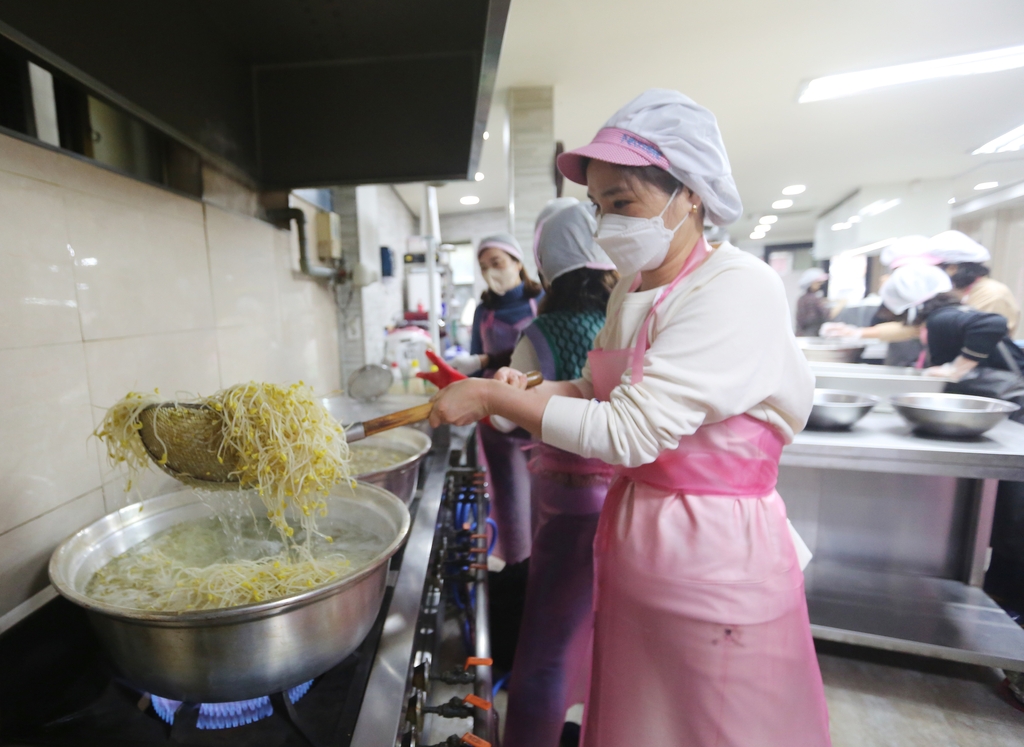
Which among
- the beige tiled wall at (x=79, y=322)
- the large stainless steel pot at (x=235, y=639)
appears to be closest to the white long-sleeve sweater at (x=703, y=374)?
the large stainless steel pot at (x=235, y=639)

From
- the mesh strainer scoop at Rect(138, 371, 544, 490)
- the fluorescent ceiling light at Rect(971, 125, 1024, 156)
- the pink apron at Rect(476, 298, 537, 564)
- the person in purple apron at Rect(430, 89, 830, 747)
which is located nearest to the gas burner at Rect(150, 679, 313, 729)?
the mesh strainer scoop at Rect(138, 371, 544, 490)

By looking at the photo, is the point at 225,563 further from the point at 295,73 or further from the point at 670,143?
the point at 295,73

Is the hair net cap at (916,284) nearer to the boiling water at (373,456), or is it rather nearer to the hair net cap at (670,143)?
the hair net cap at (670,143)

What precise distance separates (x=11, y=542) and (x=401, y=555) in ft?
2.54

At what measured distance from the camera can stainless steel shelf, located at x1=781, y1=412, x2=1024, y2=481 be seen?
5.70 ft

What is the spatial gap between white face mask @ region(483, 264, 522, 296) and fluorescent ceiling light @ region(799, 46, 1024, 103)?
3.15 metres

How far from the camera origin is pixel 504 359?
2.68 metres

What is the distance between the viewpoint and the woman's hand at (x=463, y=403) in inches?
40.7

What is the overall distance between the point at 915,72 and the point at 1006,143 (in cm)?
264

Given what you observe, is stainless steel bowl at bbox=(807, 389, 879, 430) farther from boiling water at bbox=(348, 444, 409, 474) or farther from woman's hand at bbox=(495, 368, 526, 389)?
boiling water at bbox=(348, 444, 409, 474)

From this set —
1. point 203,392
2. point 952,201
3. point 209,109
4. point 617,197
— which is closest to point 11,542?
point 203,392

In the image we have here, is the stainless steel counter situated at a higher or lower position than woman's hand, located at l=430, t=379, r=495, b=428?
lower

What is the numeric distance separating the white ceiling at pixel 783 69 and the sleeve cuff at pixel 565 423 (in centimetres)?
279

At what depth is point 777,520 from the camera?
1.03m
